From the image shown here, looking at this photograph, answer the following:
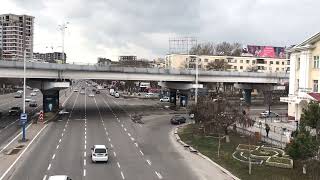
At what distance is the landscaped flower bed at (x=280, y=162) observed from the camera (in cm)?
3855

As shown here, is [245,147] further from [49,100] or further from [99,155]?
[49,100]

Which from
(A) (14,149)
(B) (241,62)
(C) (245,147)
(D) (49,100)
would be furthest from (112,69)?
(B) (241,62)

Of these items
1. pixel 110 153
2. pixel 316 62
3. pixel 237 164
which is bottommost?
pixel 110 153

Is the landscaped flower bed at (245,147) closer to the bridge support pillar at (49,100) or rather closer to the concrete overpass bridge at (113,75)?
the concrete overpass bridge at (113,75)

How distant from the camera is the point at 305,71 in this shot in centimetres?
7031

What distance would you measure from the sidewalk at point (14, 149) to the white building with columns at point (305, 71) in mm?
36324

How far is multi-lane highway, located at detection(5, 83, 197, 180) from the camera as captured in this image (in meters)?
37.2

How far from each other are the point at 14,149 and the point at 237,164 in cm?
2232

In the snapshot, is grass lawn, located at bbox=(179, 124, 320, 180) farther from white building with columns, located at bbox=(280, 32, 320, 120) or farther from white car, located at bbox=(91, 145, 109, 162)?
white building with columns, located at bbox=(280, 32, 320, 120)

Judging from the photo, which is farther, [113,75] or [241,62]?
[241,62]

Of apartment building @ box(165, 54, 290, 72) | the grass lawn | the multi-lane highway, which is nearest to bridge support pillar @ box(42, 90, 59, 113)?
the multi-lane highway

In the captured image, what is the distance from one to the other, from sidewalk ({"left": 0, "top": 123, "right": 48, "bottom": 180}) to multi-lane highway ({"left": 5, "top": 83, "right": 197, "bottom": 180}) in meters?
0.67

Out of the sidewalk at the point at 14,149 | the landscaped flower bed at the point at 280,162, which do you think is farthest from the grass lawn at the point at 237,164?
the sidewalk at the point at 14,149

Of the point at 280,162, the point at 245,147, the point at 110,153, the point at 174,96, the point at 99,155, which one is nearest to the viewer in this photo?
the point at 280,162
